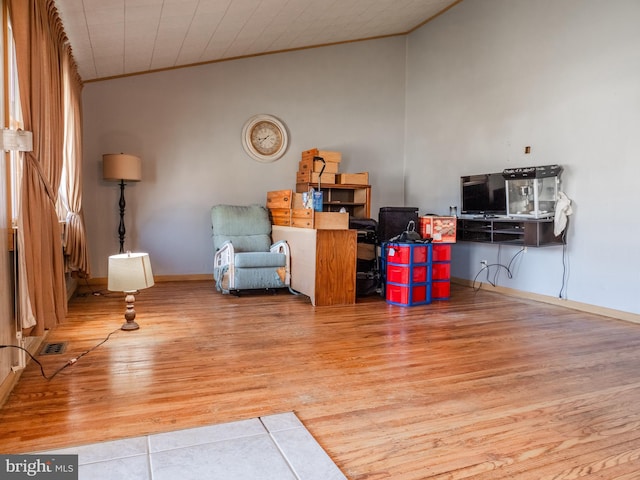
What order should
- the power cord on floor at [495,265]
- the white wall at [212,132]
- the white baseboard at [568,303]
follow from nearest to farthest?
the white baseboard at [568,303]
the power cord on floor at [495,265]
the white wall at [212,132]

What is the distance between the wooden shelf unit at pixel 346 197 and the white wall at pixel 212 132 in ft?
1.59

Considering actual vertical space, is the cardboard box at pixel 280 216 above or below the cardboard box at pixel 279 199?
below

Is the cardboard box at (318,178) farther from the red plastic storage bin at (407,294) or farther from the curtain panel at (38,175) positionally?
the curtain panel at (38,175)

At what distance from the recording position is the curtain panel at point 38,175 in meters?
2.41

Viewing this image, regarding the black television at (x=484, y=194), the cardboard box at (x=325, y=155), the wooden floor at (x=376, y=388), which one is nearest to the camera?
the wooden floor at (x=376, y=388)

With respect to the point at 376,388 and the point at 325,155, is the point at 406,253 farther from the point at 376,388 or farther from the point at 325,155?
the point at 376,388

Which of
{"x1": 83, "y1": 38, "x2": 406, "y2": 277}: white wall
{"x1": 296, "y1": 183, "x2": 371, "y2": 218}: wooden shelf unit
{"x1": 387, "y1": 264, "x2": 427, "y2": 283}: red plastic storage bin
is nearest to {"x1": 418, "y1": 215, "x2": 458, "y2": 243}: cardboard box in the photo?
{"x1": 387, "y1": 264, "x2": 427, "y2": 283}: red plastic storage bin

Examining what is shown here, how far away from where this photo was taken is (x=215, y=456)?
5.78 ft

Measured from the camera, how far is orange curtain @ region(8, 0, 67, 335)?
2410mm

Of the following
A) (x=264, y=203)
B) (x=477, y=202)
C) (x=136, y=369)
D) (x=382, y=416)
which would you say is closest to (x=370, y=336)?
(x=382, y=416)

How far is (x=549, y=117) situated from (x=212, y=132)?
4.31 meters

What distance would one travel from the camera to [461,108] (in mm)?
6336

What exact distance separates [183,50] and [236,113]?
50.6 inches

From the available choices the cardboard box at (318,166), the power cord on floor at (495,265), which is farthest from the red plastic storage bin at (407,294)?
the cardboard box at (318,166)
